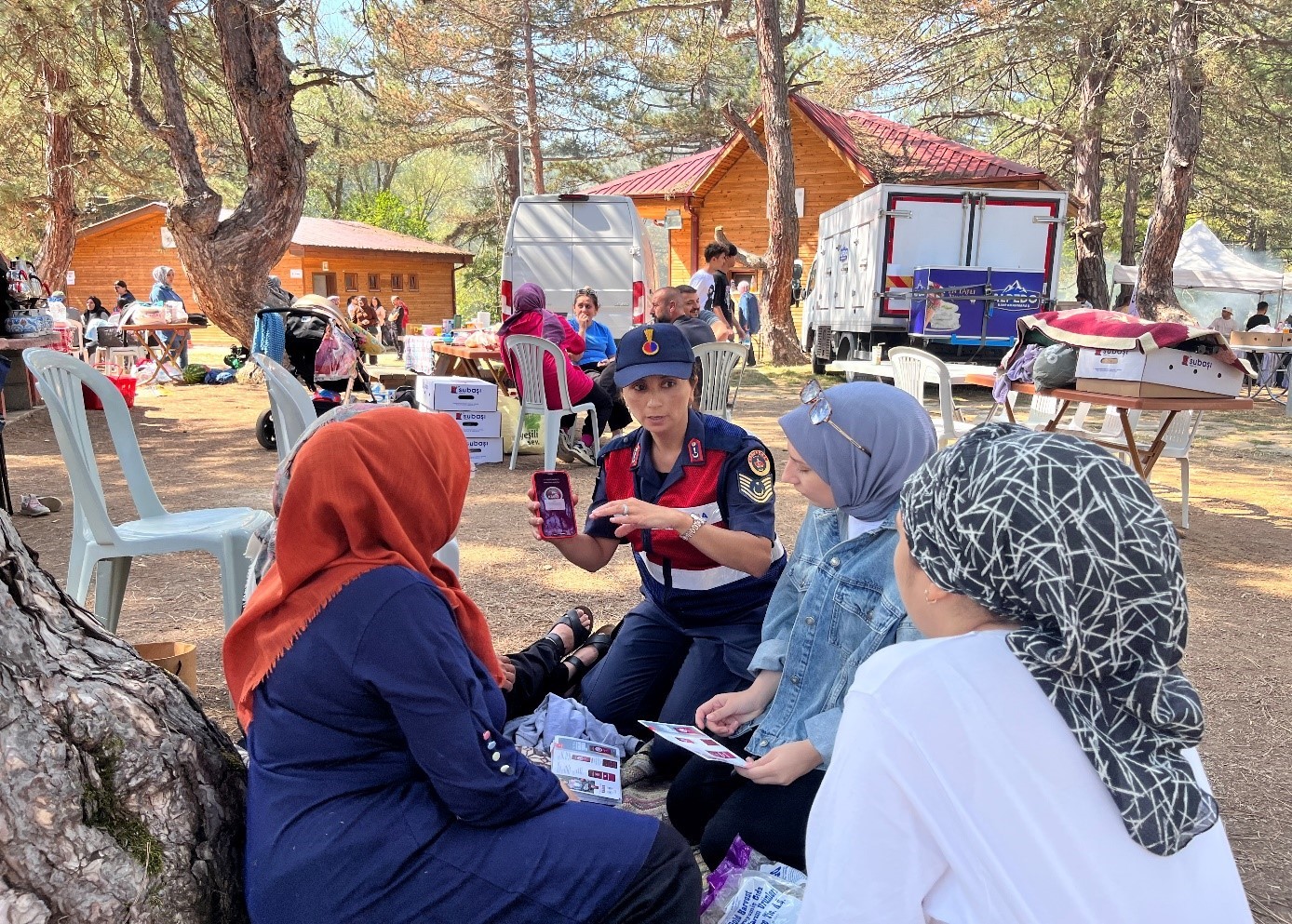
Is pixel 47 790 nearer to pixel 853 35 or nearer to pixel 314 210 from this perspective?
pixel 853 35

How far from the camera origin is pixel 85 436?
3.56m

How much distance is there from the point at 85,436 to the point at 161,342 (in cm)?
1218

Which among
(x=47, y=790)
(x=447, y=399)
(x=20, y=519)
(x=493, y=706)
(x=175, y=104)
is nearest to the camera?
(x=47, y=790)

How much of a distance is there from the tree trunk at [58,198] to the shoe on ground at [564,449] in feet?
31.7

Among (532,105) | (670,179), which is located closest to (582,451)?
(670,179)

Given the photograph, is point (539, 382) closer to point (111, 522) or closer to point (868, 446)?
point (111, 522)

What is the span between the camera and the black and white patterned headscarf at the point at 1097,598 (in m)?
1.03

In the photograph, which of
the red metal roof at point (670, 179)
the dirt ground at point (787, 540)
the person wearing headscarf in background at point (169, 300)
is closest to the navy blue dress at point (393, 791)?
the dirt ground at point (787, 540)

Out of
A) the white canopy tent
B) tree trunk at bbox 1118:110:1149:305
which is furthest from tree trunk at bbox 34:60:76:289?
the white canopy tent

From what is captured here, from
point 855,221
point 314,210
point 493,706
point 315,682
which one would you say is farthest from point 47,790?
point 314,210

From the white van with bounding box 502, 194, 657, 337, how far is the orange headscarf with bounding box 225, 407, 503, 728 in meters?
9.87

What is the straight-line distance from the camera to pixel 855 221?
44.6 ft

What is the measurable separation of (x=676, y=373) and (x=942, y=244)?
34.7 ft

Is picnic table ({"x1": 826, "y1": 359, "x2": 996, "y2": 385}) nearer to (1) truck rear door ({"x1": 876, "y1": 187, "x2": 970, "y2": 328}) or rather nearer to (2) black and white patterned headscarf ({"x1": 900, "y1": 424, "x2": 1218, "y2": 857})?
(2) black and white patterned headscarf ({"x1": 900, "y1": 424, "x2": 1218, "y2": 857})
